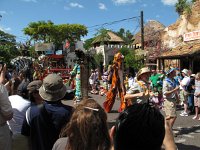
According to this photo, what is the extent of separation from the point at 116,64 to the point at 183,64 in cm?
1363

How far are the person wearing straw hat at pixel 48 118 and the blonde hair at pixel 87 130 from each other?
889 millimetres

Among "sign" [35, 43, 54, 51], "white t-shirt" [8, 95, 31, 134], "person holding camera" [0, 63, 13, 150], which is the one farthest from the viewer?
"sign" [35, 43, 54, 51]

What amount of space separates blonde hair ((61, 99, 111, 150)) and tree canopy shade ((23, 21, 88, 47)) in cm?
5487

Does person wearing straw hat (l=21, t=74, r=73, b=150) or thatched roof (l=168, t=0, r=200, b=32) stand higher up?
thatched roof (l=168, t=0, r=200, b=32)

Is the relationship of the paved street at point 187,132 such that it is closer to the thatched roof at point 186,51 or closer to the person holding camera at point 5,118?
the person holding camera at point 5,118

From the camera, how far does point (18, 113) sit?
4.18 m

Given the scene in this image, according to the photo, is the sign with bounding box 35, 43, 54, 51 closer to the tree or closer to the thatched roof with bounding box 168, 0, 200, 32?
the tree

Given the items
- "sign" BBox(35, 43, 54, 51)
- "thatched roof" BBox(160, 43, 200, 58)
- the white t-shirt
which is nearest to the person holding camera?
the white t-shirt

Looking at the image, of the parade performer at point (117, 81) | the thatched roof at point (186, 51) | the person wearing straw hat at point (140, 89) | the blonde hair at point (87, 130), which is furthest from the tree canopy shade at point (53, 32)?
the blonde hair at point (87, 130)

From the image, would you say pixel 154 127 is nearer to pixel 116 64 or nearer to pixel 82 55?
pixel 82 55

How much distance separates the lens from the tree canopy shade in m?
Answer: 56.5

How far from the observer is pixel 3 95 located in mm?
4035

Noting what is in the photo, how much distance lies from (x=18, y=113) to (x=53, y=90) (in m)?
0.94

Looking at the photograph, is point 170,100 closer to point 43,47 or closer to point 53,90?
point 53,90
